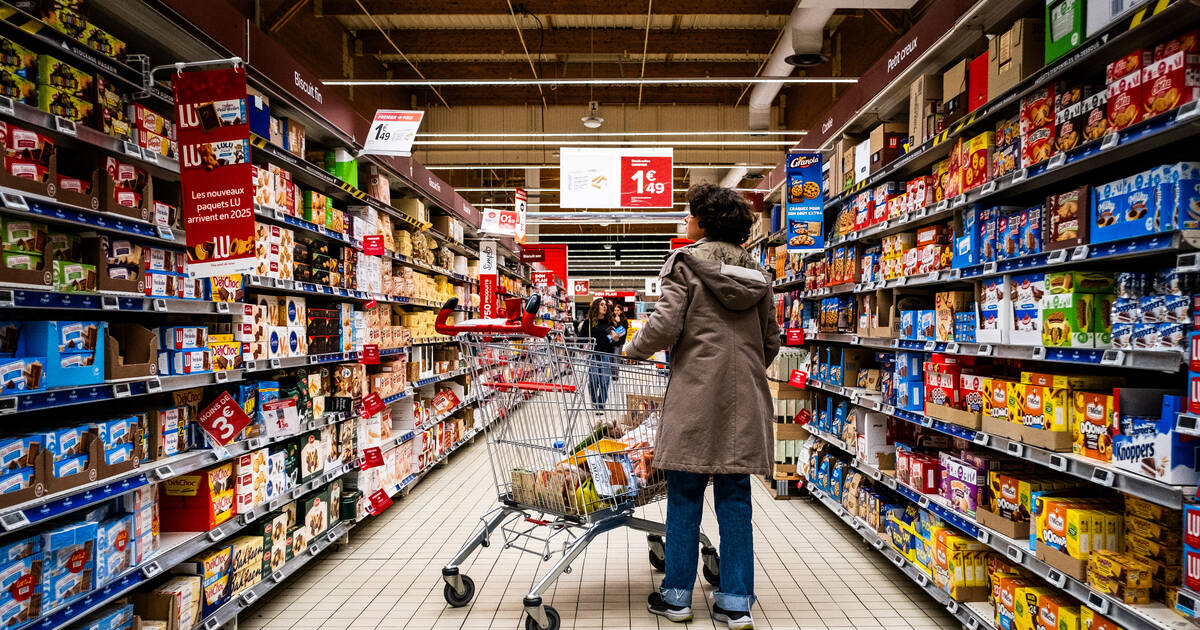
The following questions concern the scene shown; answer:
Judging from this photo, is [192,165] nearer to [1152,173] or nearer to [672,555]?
[672,555]

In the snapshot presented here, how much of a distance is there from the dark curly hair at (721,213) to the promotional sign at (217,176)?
1.93 metres

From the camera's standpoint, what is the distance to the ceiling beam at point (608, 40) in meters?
11.3

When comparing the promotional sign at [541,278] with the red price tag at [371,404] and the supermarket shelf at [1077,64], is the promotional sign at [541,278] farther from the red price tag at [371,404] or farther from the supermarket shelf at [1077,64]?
the supermarket shelf at [1077,64]

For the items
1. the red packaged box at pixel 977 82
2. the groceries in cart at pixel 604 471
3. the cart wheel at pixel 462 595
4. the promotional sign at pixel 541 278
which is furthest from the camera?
the promotional sign at pixel 541 278

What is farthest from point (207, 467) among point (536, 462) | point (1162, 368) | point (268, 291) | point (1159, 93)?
point (1159, 93)

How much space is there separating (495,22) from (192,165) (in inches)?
357

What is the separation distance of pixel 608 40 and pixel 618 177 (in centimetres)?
315

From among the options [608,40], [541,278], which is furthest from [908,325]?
[541,278]

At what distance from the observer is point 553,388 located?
329 centimetres

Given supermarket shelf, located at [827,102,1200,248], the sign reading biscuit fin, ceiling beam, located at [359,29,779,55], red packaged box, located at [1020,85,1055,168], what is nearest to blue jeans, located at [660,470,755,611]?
supermarket shelf, located at [827,102,1200,248]

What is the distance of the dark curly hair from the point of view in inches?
131

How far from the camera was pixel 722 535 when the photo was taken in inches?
130

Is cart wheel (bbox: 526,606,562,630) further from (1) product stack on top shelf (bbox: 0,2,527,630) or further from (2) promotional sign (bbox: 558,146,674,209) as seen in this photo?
(2) promotional sign (bbox: 558,146,674,209)

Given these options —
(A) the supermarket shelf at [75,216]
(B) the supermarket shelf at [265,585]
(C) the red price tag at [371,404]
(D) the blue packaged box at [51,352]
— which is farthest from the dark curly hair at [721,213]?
(B) the supermarket shelf at [265,585]
